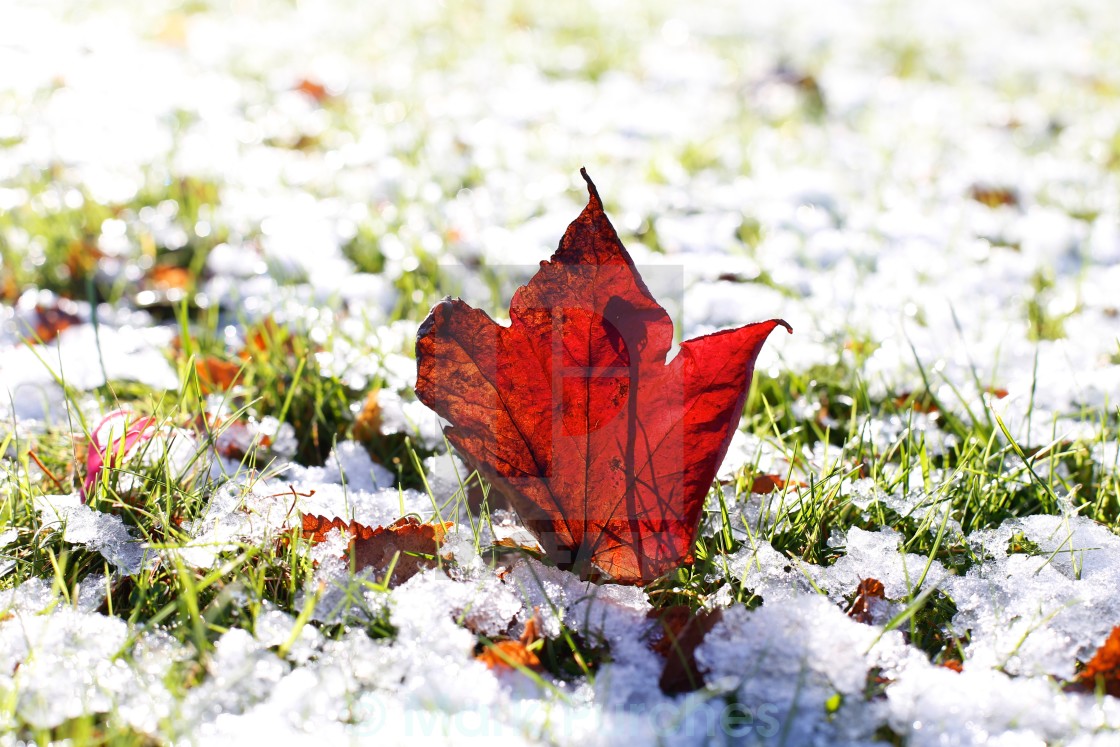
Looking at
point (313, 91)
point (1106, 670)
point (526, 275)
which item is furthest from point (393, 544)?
point (313, 91)

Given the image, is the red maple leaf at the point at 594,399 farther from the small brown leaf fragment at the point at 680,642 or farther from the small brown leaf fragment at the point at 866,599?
the small brown leaf fragment at the point at 866,599

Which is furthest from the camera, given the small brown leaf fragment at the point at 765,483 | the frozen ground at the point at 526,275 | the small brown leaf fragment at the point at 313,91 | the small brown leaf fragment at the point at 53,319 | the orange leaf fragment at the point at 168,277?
the small brown leaf fragment at the point at 313,91

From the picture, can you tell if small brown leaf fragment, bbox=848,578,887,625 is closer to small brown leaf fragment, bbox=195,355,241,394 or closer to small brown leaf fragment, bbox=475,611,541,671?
small brown leaf fragment, bbox=475,611,541,671

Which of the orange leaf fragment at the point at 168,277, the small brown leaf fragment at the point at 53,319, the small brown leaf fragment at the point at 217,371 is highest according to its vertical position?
the orange leaf fragment at the point at 168,277

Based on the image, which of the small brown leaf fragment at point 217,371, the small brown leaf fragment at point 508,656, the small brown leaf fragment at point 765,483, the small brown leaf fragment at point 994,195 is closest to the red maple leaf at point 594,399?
the small brown leaf fragment at point 508,656

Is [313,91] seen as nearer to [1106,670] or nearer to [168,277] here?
[168,277]

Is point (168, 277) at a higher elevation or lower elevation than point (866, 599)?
higher

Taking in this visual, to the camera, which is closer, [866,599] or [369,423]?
[866,599]

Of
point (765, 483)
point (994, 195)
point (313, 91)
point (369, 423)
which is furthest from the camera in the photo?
point (313, 91)
